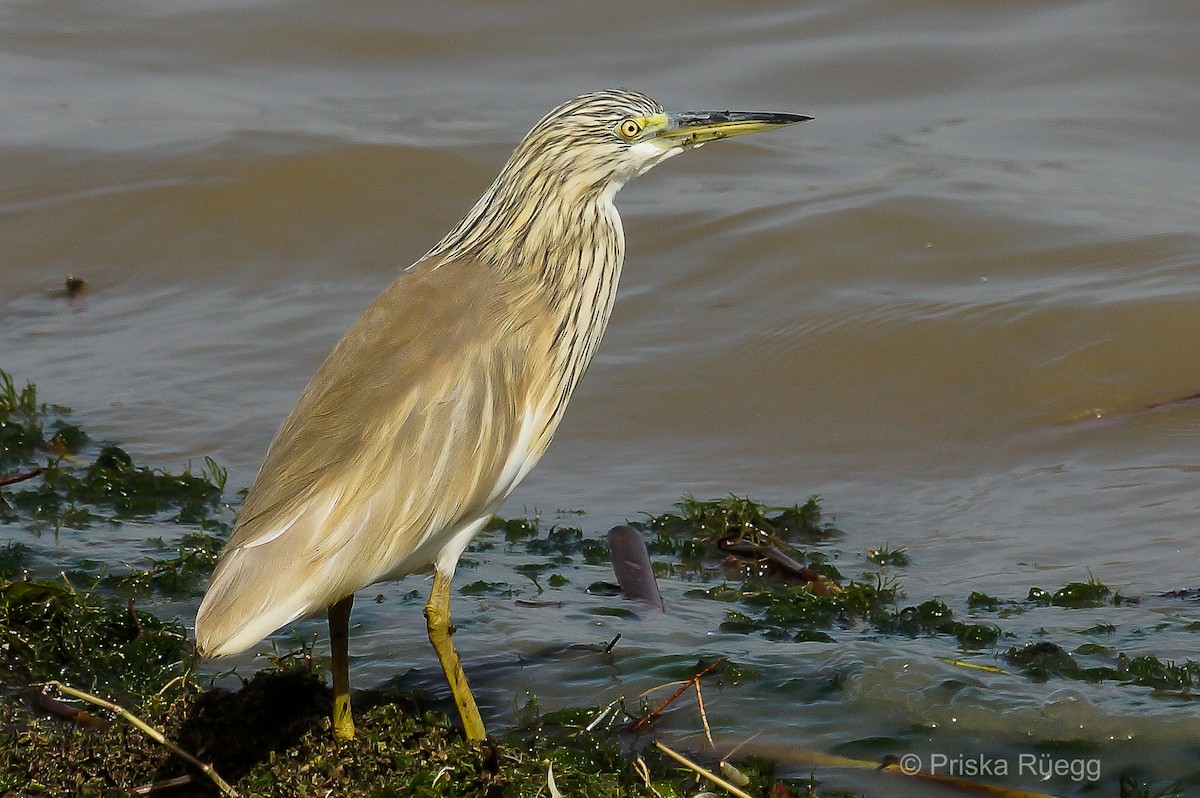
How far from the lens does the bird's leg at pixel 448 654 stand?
424 centimetres

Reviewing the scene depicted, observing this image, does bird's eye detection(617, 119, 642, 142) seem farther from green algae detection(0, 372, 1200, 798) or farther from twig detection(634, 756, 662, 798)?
twig detection(634, 756, 662, 798)

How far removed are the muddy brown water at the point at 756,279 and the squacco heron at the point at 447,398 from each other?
0.73 meters

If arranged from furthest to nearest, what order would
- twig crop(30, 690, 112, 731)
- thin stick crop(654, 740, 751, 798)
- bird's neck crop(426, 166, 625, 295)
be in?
bird's neck crop(426, 166, 625, 295) → twig crop(30, 690, 112, 731) → thin stick crop(654, 740, 751, 798)

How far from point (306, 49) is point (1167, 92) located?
21.0 ft

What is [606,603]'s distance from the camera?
5.30m

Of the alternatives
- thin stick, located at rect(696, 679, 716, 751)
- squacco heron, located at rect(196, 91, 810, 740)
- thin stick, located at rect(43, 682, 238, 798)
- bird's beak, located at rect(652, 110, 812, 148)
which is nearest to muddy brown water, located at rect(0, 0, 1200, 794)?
thin stick, located at rect(696, 679, 716, 751)

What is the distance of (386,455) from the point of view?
13.3 feet

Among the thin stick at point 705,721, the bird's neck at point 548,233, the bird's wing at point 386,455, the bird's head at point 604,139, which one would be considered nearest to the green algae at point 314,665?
the thin stick at point 705,721

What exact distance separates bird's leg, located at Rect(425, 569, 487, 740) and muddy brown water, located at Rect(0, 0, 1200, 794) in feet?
0.83

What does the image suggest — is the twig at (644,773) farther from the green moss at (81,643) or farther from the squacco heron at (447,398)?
the green moss at (81,643)

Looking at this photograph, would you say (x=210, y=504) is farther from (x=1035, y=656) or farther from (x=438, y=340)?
(x=1035, y=656)

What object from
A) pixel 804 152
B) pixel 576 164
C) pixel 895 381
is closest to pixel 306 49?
pixel 804 152

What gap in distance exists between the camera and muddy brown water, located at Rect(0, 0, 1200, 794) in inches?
195

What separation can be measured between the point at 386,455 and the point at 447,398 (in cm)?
23
